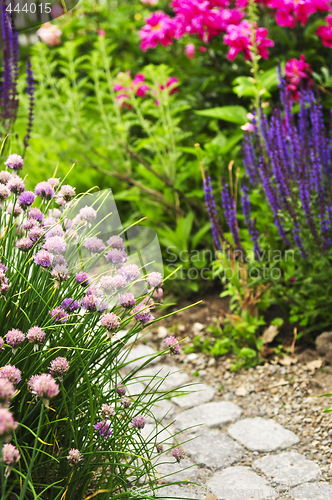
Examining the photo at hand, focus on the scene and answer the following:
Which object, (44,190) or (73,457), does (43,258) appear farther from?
(73,457)

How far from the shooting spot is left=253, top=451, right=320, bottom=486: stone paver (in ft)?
4.95

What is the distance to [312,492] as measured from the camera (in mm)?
1426

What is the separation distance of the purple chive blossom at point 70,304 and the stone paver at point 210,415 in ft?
3.08

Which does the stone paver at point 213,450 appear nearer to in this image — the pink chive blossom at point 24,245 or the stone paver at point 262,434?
the stone paver at point 262,434

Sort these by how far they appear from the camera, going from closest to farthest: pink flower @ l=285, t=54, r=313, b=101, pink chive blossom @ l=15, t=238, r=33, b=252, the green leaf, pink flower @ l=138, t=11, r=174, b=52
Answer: pink chive blossom @ l=15, t=238, r=33, b=252 → pink flower @ l=285, t=54, r=313, b=101 → the green leaf → pink flower @ l=138, t=11, r=174, b=52

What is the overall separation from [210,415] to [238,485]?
479mm

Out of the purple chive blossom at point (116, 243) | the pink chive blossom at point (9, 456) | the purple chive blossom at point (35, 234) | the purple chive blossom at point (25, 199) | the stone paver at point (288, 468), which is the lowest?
the stone paver at point (288, 468)

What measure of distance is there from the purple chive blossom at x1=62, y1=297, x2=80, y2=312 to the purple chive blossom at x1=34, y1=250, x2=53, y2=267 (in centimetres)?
13

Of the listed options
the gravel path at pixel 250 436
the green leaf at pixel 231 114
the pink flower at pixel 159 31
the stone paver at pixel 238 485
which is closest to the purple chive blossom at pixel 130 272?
the gravel path at pixel 250 436

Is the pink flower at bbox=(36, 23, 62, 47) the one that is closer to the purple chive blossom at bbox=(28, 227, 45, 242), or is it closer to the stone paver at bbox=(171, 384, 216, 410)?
the stone paver at bbox=(171, 384, 216, 410)

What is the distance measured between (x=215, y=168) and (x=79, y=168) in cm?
140

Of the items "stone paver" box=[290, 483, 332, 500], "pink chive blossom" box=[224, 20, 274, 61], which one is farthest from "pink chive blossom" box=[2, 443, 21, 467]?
"pink chive blossom" box=[224, 20, 274, 61]

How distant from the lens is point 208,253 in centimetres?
318

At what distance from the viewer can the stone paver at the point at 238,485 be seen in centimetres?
144
